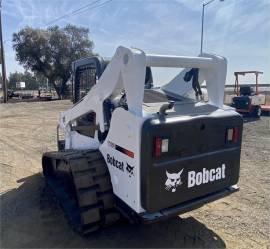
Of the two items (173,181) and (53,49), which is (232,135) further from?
(53,49)

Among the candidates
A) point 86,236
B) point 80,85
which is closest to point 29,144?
point 80,85

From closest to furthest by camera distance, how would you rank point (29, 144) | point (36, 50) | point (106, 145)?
point (106, 145)
point (29, 144)
point (36, 50)

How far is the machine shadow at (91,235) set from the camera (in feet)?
11.4

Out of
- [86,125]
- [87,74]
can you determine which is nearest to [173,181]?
[86,125]

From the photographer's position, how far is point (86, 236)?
Result: 354 cm

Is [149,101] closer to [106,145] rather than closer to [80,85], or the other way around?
[106,145]

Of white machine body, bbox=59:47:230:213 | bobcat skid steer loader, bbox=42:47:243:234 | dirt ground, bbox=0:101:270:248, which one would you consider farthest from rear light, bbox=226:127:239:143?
dirt ground, bbox=0:101:270:248

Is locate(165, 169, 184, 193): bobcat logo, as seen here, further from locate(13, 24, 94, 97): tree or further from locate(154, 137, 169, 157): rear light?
locate(13, 24, 94, 97): tree

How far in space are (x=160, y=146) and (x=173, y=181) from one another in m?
0.41

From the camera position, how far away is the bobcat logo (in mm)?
3002

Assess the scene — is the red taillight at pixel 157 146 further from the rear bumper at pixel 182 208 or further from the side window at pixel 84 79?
the side window at pixel 84 79

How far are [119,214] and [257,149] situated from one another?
5.59 m

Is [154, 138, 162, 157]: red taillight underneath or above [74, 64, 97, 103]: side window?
underneath

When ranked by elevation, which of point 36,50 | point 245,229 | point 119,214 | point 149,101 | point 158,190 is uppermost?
point 36,50
